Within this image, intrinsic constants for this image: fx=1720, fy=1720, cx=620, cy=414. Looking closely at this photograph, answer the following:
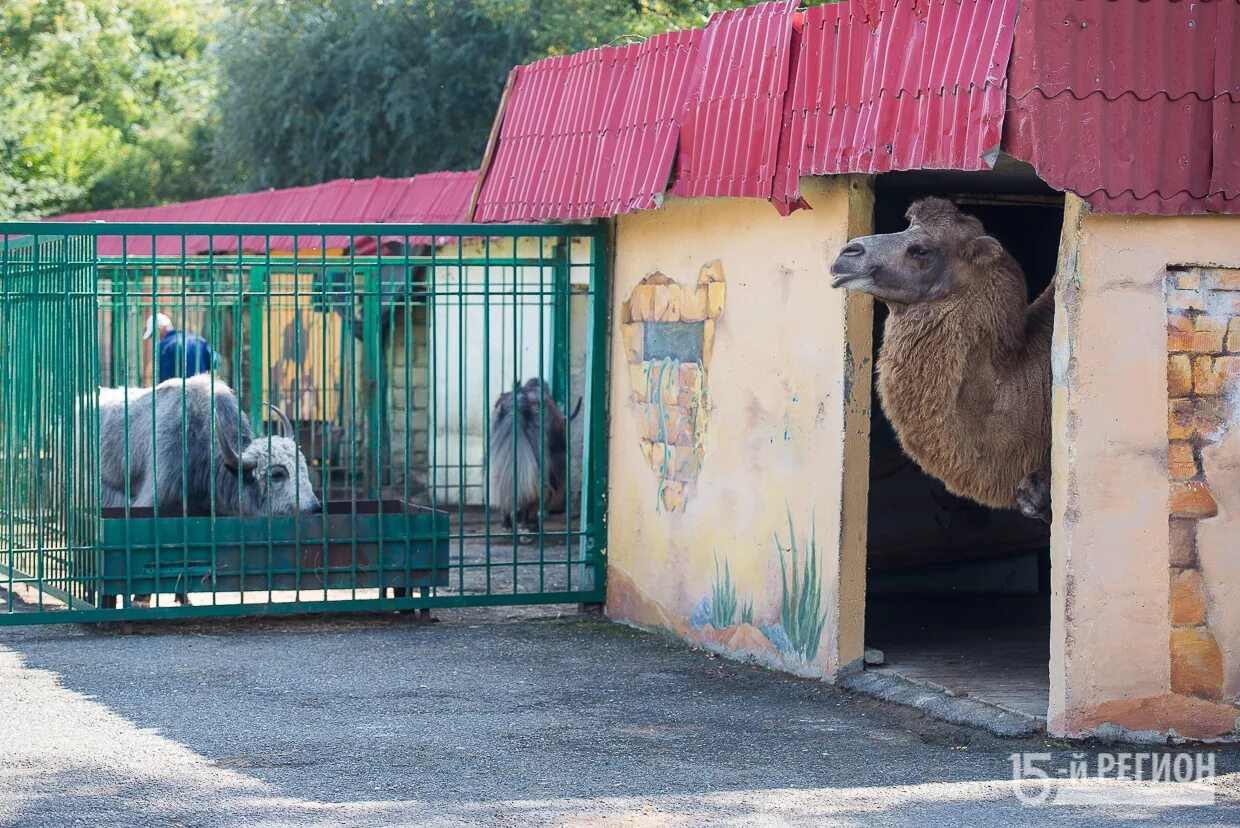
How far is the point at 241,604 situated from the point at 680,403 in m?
2.67

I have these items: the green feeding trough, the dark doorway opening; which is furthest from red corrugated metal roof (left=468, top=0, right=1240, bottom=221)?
the green feeding trough

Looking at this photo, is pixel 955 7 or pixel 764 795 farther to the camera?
pixel 955 7

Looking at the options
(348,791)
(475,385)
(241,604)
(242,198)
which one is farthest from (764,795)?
(242,198)

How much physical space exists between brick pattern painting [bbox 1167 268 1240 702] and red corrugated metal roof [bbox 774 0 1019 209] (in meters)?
1.08

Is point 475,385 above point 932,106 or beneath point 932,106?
beneath

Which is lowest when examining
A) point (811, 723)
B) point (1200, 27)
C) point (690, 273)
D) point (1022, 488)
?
point (811, 723)

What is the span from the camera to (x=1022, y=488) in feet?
23.4

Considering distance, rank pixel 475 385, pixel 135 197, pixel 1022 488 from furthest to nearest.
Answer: pixel 135 197 < pixel 475 385 < pixel 1022 488

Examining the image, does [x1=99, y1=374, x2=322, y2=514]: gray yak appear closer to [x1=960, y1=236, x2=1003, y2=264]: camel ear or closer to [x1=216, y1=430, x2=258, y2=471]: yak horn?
[x1=216, y1=430, x2=258, y2=471]: yak horn

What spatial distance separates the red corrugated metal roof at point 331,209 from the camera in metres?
15.3

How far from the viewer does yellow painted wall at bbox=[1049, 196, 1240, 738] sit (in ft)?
21.5

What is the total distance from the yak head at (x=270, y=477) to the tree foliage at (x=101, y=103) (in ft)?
66.4

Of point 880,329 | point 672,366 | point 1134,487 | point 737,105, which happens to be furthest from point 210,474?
point 1134,487

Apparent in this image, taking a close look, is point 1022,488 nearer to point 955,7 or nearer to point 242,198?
point 955,7
